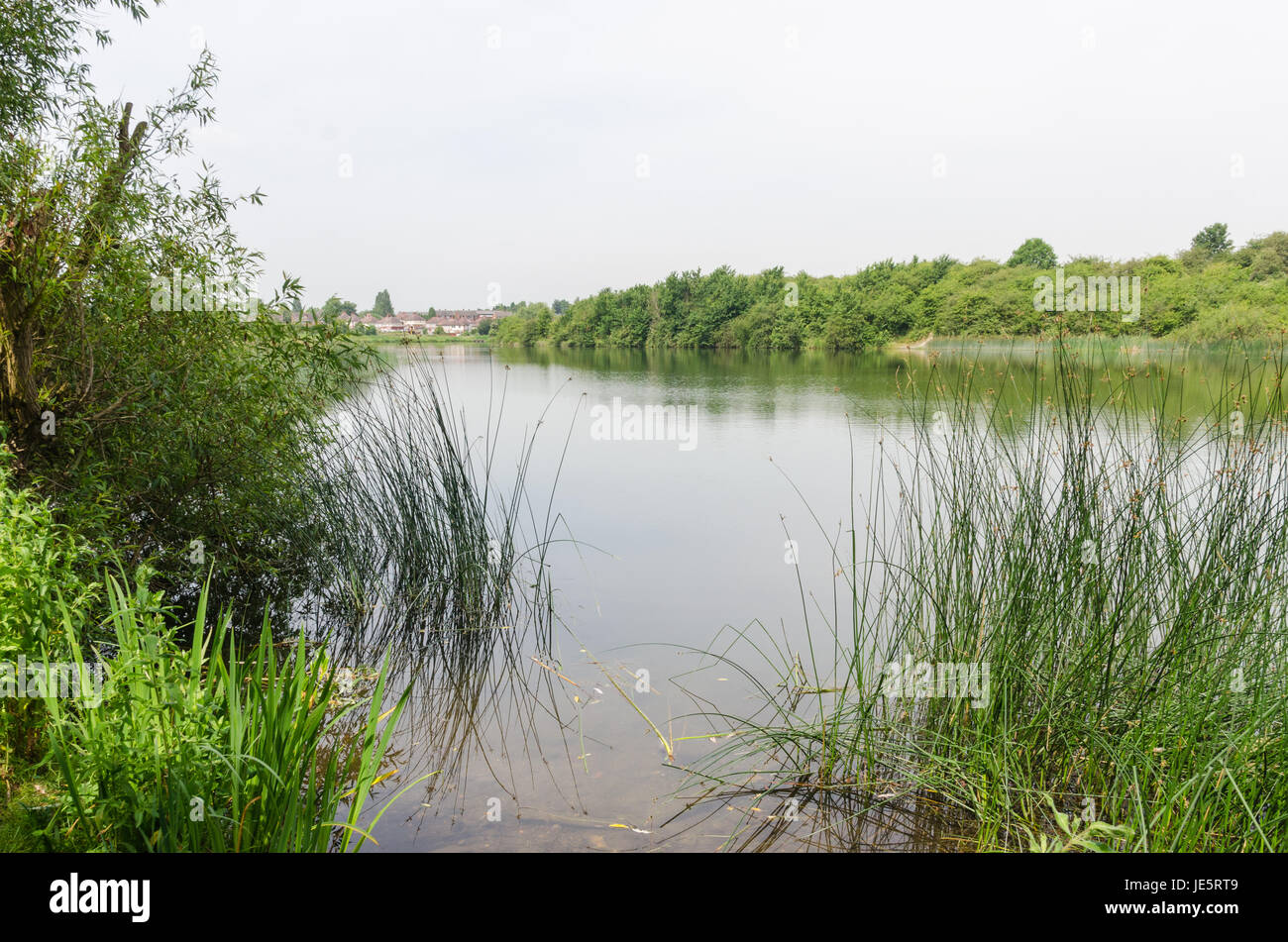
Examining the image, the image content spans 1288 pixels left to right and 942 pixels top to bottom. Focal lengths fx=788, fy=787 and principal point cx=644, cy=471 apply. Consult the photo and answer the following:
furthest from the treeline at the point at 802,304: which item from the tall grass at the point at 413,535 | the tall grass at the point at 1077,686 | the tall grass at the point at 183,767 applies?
the tall grass at the point at 183,767

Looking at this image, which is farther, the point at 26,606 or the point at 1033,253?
the point at 1033,253

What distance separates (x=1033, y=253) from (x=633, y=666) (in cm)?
3666

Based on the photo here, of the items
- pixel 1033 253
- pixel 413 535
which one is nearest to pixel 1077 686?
pixel 413 535

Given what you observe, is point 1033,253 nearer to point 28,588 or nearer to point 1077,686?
point 1077,686

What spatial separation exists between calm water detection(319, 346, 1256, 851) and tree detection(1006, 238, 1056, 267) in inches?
1170

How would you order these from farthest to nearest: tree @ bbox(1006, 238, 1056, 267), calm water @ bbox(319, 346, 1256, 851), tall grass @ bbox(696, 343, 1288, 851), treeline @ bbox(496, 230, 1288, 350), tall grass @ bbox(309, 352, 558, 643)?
tree @ bbox(1006, 238, 1056, 267) < treeline @ bbox(496, 230, 1288, 350) < tall grass @ bbox(309, 352, 558, 643) < calm water @ bbox(319, 346, 1256, 851) < tall grass @ bbox(696, 343, 1288, 851)

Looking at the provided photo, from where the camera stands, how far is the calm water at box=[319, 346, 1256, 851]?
2545mm

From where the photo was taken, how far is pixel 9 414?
3.17 metres

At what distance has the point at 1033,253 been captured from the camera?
34500 millimetres

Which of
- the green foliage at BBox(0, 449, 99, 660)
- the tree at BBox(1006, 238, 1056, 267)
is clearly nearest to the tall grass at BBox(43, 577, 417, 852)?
the green foliage at BBox(0, 449, 99, 660)

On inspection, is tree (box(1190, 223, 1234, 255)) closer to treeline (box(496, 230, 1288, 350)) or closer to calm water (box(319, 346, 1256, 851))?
treeline (box(496, 230, 1288, 350))

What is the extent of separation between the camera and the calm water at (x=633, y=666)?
2.54 metres

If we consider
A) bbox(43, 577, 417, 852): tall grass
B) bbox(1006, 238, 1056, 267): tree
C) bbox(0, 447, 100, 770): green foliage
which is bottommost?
bbox(43, 577, 417, 852): tall grass

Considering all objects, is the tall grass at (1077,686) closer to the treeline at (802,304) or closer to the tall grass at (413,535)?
the tall grass at (413,535)
